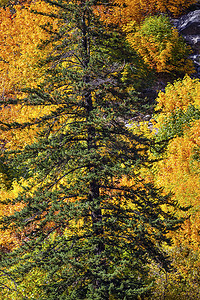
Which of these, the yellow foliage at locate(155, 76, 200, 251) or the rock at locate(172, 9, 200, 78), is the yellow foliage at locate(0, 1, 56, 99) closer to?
the yellow foliage at locate(155, 76, 200, 251)

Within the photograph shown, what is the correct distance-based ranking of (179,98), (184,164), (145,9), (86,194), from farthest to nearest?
(145,9) < (179,98) < (184,164) < (86,194)

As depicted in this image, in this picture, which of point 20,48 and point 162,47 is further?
point 20,48

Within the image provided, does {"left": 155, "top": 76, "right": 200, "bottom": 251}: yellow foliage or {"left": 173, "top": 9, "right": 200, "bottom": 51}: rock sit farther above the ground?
{"left": 173, "top": 9, "right": 200, "bottom": 51}: rock

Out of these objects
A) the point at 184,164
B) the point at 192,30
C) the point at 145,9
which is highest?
the point at 145,9

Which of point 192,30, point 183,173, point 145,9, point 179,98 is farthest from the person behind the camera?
point 145,9

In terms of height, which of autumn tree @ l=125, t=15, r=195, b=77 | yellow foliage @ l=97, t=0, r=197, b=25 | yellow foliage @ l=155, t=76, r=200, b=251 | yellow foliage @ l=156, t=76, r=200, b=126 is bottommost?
yellow foliage @ l=155, t=76, r=200, b=251

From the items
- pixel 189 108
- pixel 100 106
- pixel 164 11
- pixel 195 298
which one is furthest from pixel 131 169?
pixel 164 11

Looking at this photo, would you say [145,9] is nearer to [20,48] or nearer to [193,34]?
[193,34]

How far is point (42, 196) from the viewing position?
28.4 ft

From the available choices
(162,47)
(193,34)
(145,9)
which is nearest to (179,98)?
(162,47)

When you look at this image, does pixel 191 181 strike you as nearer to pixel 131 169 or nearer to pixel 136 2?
pixel 131 169

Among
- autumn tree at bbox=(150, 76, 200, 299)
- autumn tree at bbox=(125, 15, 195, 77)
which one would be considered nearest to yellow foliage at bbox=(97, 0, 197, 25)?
autumn tree at bbox=(125, 15, 195, 77)

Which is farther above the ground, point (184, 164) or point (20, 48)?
point (20, 48)

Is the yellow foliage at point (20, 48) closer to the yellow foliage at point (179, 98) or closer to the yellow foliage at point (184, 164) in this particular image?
the yellow foliage at point (179, 98)
